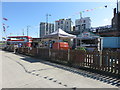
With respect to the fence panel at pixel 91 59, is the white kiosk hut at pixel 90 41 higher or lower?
higher

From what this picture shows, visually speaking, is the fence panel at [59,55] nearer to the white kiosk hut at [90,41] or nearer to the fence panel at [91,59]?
the fence panel at [91,59]

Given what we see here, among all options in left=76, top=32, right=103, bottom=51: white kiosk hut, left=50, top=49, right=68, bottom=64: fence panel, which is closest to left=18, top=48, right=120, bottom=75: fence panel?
left=50, top=49, right=68, bottom=64: fence panel

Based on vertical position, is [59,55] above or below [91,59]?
below

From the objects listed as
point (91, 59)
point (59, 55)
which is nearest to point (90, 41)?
point (59, 55)

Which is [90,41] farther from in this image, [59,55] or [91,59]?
[91,59]

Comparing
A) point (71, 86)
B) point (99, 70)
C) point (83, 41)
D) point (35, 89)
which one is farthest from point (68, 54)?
point (83, 41)

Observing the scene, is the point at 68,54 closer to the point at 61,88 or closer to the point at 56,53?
the point at 56,53

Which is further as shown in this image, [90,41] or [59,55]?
[90,41]

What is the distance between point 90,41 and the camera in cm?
1850

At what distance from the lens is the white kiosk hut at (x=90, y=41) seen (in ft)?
49.5

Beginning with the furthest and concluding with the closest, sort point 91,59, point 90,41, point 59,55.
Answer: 1. point 90,41
2. point 59,55
3. point 91,59

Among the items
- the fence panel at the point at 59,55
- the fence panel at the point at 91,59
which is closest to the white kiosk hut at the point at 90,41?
the fence panel at the point at 59,55

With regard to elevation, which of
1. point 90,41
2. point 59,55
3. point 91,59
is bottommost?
point 59,55

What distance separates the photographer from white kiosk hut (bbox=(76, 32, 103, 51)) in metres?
15.1
